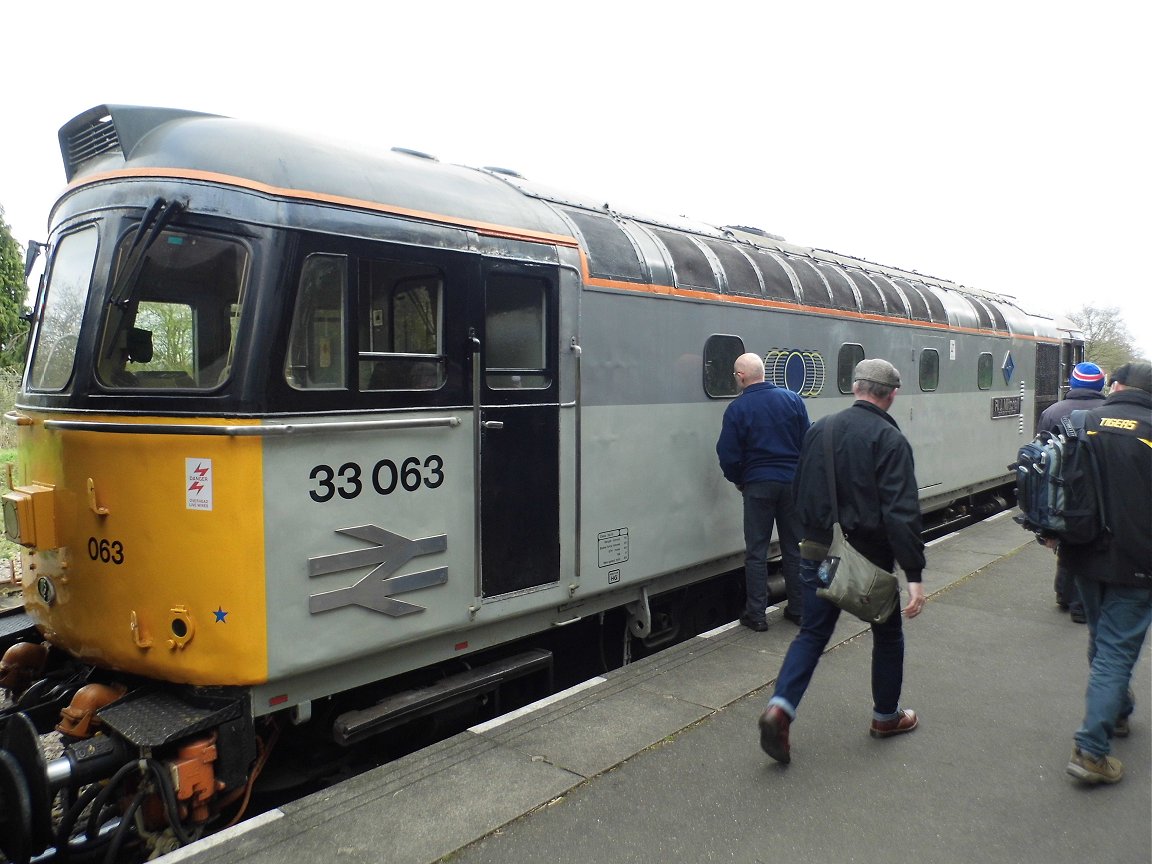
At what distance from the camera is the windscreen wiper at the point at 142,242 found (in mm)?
3652

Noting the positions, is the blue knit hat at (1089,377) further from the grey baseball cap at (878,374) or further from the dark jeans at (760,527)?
the grey baseball cap at (878,374)

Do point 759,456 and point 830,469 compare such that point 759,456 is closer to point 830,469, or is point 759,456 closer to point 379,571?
point 830,469

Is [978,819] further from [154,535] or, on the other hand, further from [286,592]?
[154,535]

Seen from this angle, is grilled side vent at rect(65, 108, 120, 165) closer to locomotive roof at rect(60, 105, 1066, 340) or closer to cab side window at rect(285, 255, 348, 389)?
locomotive roof at rect(60, 105, 1066, 340)

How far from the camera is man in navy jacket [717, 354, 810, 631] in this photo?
5.94 m

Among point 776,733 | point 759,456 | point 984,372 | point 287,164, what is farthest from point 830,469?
point 984,372

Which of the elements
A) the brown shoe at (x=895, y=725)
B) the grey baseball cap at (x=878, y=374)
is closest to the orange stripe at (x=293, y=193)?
the grey baseball cap at (x=878, y=374)

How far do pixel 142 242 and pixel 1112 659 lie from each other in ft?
15.0

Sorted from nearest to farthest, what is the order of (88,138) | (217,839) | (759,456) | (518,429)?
(217,839) < (88,138) < (518,429) < (759,456)

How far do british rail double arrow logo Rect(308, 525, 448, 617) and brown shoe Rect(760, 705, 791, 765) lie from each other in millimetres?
1691

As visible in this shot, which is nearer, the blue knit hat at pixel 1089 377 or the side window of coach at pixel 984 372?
the blue knit hat at pixel 1089 377

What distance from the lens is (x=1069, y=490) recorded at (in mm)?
3838

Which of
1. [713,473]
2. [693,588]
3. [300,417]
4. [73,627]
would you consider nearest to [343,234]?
[300,417]

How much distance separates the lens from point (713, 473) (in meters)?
6.38
